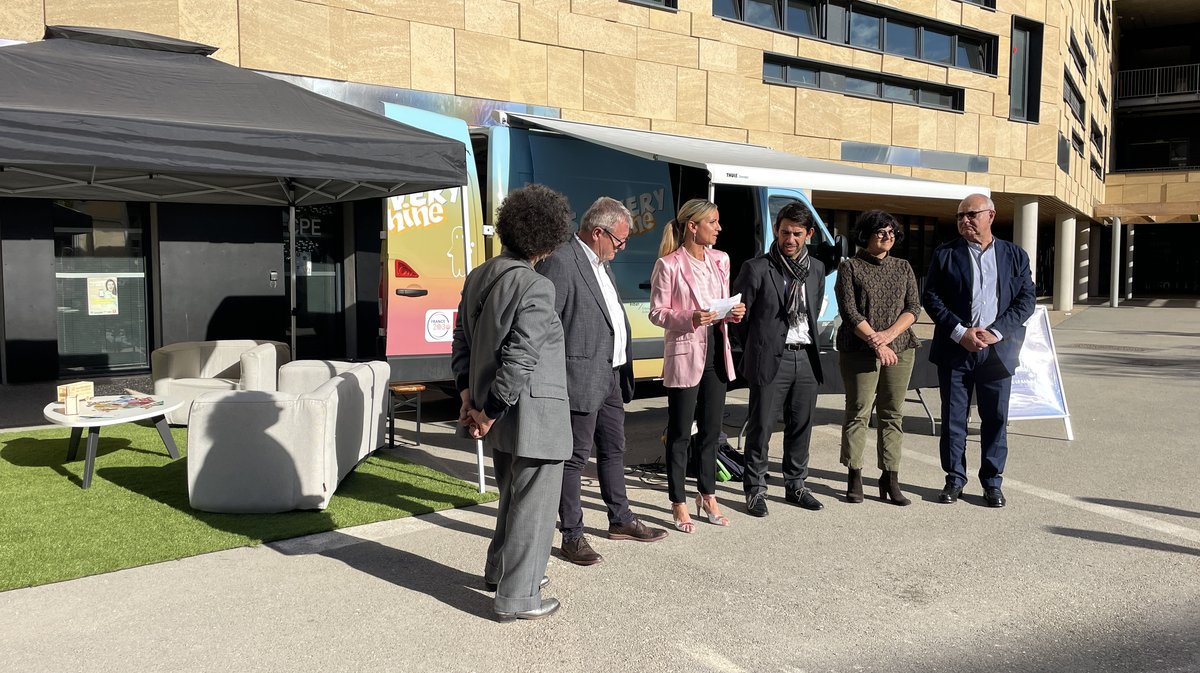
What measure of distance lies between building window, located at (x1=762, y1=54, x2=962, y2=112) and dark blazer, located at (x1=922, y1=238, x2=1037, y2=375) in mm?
11989

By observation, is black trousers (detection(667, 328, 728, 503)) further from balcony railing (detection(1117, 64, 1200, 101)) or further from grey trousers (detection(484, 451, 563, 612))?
balcony railing (detection(1117, 64, 1200, 101))

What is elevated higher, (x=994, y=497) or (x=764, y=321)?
(x=764, y=321)

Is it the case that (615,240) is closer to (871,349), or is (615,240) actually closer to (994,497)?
(871,349)

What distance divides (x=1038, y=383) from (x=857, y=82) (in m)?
12.9

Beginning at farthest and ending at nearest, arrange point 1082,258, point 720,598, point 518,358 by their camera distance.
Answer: point 1082,258 → point 720,598 → point 518,358

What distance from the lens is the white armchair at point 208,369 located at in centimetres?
741

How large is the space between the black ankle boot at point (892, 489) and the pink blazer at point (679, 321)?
1375 millimetres

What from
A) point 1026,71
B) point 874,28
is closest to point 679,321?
point 874,28

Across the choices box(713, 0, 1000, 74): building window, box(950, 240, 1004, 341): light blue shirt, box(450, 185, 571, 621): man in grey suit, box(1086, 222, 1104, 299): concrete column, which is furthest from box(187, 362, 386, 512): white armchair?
box(1086, 222, 1104, 299): concrete column

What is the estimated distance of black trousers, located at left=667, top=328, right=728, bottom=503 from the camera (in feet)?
16.0

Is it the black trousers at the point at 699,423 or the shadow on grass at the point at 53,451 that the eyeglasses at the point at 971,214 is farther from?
the shadow on grass at the point at 53,451

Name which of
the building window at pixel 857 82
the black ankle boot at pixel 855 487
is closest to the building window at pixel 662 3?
the building window at pixel 857 82

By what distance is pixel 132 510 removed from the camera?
5.16 meters

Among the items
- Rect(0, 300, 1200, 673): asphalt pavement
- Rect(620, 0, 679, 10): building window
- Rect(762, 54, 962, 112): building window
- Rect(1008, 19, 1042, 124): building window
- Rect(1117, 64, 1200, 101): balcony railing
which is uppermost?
Rect(1117, 64, 1200, 101): balcony railing
